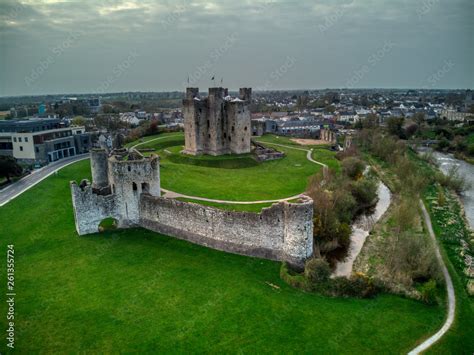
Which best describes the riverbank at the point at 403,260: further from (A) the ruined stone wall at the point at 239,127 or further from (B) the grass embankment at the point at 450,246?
(A) the ruined stone wall at the point at 239,127

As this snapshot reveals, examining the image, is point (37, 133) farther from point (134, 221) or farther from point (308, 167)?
point (308, 167)

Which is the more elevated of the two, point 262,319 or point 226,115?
point 226,115

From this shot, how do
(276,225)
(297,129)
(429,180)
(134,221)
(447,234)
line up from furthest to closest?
1. (297,129)
2. (429,180)
3. (447,234)
4. (134,221)
5. (276,225)

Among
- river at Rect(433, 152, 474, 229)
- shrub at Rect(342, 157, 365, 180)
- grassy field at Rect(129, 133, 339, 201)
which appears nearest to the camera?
grassy field at Rect(129, 133, 339, 201)

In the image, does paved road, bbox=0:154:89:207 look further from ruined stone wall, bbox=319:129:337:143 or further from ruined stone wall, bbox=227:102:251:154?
ruined stone wall, bbox=319:129:337:143

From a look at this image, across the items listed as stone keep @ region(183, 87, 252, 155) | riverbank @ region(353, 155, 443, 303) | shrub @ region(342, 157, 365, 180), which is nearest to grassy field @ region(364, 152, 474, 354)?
riverbank @ region(353, 155, 443, 303)

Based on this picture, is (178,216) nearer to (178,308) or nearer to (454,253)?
(178,308)

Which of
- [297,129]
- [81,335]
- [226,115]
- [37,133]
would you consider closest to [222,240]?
[81,335]
